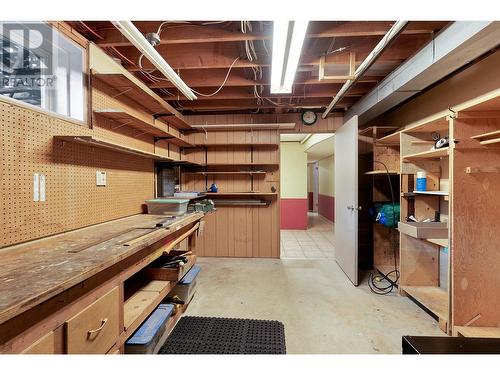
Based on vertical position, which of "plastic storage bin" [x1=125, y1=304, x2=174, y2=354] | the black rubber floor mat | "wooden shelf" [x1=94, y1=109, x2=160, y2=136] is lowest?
the black rubber floor mat

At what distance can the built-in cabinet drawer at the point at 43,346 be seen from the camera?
795 millimetres

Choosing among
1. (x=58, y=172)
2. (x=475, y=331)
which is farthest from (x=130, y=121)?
(x=475, y=331)

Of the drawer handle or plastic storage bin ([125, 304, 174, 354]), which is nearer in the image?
the drawer handle

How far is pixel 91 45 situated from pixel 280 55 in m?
1.51

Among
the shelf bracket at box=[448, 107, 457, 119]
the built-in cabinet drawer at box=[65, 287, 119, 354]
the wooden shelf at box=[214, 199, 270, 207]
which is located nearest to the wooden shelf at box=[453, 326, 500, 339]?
the shelf bracket at box=[448, 107, 457, 119]

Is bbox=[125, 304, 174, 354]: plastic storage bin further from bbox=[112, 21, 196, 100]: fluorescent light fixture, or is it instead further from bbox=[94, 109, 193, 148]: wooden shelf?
bbox=[112, 21, 196, 100]: fluorescent light fixture

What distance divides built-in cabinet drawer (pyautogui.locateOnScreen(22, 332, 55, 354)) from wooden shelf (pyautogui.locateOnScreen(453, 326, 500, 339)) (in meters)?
2.64

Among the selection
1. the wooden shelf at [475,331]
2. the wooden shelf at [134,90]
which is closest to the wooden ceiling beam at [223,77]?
the wooden shelf at [134,90]

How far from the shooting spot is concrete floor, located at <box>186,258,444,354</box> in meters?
1.97

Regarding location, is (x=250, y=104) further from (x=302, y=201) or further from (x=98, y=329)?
(x=302, y=201)

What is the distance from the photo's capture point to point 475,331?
1.87 metres

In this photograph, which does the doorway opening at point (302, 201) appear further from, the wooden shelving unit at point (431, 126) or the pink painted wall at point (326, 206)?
the wooden shelving unit at point (431, 126)

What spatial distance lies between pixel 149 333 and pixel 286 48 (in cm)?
206

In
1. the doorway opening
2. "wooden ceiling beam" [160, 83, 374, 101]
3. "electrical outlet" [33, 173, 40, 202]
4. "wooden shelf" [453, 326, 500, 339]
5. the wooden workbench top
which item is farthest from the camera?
the doorway opening
